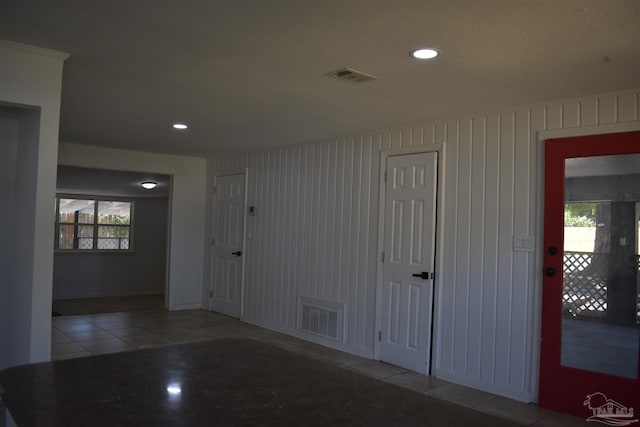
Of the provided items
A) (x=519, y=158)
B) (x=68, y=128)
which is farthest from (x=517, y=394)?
(x=68, y=128)

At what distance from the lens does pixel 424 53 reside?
278cm

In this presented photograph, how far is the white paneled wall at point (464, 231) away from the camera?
12.3 feet

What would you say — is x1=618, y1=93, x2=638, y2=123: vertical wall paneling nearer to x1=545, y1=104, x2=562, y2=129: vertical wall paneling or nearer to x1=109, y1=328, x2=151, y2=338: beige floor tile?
x1=545, y1=104, x2=562, y2=129: vertical wall paneling

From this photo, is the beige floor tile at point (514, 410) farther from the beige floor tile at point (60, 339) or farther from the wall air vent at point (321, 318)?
the beige floor tile at point (60, 339)

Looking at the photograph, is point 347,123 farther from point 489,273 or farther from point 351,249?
point 489,273

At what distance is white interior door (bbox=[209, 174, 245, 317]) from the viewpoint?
22.5ft

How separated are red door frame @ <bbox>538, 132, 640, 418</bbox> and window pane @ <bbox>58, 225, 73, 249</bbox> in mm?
8918

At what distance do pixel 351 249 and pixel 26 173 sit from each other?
10.2 feet

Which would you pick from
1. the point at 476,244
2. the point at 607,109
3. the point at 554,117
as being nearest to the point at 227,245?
the point at 476,244

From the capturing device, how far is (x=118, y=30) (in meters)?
2.61

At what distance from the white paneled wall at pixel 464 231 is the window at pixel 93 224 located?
5650mm

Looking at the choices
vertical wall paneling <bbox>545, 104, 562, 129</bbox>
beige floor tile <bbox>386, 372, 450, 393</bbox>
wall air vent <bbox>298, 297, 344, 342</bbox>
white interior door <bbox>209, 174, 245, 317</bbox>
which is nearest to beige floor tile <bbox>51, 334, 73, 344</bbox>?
white interior door <bbox>209, 174, 245, 317</bbox>

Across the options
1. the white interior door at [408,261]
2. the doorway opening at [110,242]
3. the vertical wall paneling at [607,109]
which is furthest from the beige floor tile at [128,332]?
the vertical wall paneling at [607,109]

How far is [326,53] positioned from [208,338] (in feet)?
12.2
